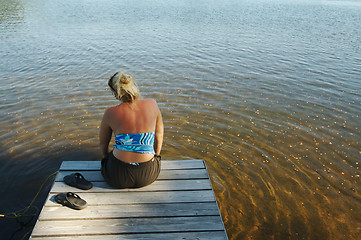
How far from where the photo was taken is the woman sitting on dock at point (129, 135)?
317 centimetres

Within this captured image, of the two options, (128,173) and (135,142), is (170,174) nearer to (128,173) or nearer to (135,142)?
(128,173)

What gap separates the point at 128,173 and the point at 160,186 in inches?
20.6

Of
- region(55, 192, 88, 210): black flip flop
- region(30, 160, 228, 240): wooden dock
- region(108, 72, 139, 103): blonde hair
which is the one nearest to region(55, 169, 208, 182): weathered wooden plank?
region(30, 160, 228, 240): wooden dock

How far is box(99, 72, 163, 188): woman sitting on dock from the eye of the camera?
3172 millimetres

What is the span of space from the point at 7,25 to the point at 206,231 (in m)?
21.8

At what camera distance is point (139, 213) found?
314 centimetres

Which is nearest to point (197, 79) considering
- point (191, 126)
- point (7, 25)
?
point (191, 126)

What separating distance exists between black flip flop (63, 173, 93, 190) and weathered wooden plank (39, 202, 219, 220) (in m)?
0.37

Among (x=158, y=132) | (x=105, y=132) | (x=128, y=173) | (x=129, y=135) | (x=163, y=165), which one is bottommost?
(x=163, y=165)

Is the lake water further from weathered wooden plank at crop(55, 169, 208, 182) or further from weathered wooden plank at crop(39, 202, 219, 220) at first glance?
weathered wooden plank at crop(39, 202, 219, 220)

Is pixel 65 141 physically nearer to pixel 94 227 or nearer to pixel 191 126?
pixel 191 126

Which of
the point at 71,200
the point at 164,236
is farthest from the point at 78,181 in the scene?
the point at 164,236

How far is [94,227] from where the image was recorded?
9.64 feet

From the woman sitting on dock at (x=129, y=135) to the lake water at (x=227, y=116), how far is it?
173 centimetres
